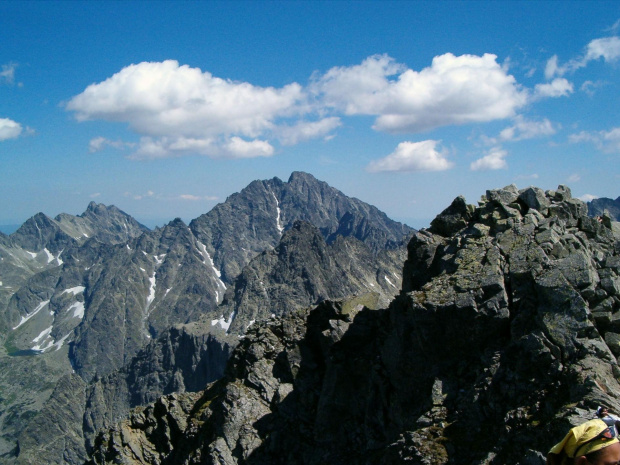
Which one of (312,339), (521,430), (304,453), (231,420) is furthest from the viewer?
(312,339)

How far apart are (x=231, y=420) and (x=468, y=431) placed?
2269 cm

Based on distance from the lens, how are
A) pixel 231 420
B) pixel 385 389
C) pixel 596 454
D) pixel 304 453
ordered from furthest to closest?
pixel 231 420
pixel 304 453
pixel 385 389
pixel 596 454

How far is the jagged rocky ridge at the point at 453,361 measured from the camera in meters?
19.8

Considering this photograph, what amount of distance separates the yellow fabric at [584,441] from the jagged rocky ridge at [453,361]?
1166cm

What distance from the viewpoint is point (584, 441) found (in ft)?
22.4

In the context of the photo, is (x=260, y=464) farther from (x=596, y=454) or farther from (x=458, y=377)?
(x=596, y=454)

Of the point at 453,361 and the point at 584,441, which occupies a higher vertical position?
the point at 584,441

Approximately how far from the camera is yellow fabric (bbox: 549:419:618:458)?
6.76m

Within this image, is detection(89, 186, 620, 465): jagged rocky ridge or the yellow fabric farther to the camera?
detection(89, 186, 620, 465): jagged rocky ridge

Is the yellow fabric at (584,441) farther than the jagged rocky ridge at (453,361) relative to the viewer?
No

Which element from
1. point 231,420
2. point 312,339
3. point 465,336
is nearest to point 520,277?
point 465,336

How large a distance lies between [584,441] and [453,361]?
1904cm

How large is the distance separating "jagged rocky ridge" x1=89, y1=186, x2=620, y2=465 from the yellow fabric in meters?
11.7

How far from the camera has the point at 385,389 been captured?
29.6 meters
